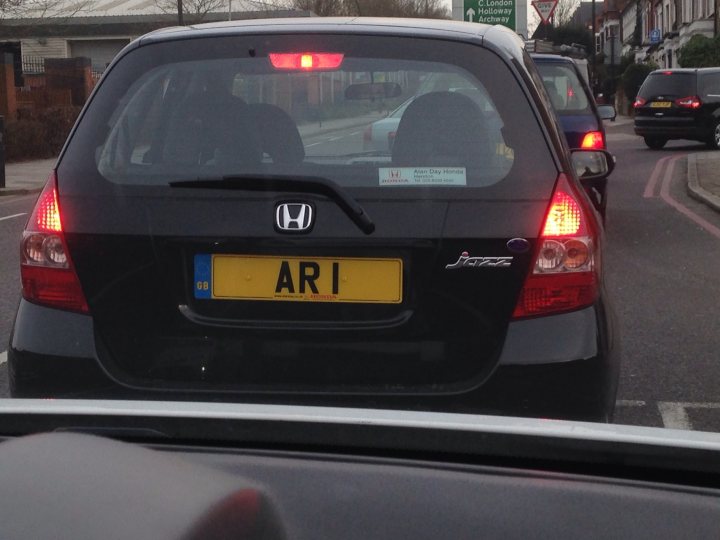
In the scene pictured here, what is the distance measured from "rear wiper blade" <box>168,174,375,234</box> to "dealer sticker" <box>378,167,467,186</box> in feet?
0.38

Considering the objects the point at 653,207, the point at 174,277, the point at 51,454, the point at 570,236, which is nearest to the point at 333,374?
the point at 174,277

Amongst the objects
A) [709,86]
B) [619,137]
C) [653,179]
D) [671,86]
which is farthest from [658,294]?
[619,137]

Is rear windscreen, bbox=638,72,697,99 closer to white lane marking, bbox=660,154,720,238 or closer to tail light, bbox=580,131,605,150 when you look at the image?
white lane marking, bbox=660,154,720,238

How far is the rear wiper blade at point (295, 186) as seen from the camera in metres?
3.15

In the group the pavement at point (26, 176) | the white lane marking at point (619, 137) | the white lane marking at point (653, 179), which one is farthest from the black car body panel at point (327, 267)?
the white lane marking at point (619, 137)

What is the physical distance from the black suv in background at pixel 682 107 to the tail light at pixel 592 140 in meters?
15.5

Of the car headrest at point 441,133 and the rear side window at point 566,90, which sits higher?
the car headrest at point 441,133

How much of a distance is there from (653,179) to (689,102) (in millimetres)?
8035

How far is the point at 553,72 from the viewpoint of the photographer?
40.4 feet

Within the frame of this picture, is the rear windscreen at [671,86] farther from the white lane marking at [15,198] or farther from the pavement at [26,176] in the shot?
the white lane marking at [15,198]

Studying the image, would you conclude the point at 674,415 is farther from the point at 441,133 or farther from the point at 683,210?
the point at 683,210

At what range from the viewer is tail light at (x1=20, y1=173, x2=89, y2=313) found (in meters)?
3.33

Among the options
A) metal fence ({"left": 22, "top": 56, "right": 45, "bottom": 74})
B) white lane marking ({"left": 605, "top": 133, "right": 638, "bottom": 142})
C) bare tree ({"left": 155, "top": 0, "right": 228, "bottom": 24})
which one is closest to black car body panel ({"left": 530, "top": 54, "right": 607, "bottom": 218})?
white lane marking ({"left": 605, "top": 133, "right": 638, "bottom": 142})

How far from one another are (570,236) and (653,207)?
466 inches
